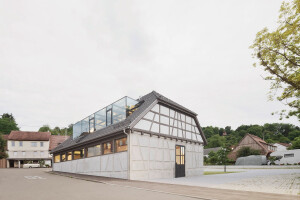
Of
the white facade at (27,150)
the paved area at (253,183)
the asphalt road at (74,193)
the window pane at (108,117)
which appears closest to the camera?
the asphalt road at (74,193)

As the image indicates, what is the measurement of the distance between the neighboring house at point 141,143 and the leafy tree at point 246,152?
28.4 m

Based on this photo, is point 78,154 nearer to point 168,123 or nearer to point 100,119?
point 100,119

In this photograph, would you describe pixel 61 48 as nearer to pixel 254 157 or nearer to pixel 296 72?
pixel 296 72

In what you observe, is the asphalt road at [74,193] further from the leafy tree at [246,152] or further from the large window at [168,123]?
the leafy tree at [246,152]

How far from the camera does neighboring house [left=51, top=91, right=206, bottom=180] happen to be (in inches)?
643

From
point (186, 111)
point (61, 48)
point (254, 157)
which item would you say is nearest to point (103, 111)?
point (61, 48)

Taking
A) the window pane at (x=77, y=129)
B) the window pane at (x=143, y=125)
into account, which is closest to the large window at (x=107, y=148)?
the window pane at (x=143, y=125)

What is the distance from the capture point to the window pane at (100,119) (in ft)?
71.1

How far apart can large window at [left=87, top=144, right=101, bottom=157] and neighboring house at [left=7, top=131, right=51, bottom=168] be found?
36441 mm

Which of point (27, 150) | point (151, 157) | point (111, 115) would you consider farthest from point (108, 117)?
point (27, 150)

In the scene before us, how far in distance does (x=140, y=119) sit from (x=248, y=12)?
33.5ft

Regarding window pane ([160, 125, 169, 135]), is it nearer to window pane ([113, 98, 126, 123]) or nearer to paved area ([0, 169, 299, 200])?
window pane ([113, 98, 126, 123])

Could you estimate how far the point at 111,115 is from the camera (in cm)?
2055

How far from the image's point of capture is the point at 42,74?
25234 millimetres
